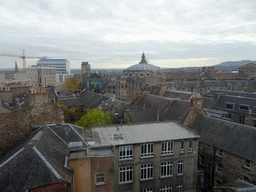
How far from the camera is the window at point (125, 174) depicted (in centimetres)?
1764

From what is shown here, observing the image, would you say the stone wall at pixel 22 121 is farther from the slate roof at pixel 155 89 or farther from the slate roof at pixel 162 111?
the slate roof at pixel 155 89

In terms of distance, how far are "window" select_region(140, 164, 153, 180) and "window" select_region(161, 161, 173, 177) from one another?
1.23 metres

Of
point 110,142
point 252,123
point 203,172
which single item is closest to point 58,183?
point 110,142

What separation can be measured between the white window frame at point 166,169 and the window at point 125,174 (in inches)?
125

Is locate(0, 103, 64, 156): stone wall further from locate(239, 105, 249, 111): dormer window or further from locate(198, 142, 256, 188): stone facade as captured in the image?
locate(239, 105, 249, 111): dormer window

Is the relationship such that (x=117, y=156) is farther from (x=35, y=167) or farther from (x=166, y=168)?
(x=35, y=167)

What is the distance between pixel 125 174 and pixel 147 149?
3220 millimetres

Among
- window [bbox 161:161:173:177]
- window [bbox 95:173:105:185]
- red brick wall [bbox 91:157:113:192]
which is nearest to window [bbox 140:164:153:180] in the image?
window [bbox 161:161:173:177]

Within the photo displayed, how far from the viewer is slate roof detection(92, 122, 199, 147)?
17844 millimetres

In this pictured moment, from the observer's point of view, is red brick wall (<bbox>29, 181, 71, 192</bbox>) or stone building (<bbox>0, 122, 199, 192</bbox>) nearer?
red brick wall (<bbox>29, 181, 71, 192</bbox>)

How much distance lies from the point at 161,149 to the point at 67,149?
8837 mm

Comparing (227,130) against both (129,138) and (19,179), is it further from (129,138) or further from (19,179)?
(19,179)

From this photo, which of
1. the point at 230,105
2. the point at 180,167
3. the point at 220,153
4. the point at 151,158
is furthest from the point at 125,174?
the point at 230,105

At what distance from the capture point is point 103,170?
Result: 16.5 m
